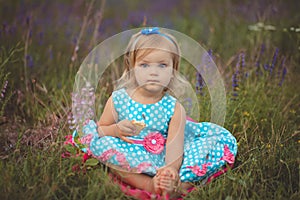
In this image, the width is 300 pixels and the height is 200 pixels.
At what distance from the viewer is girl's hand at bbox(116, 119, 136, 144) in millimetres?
2107

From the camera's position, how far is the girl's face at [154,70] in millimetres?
2059

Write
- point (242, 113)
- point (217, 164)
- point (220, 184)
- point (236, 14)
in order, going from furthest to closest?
point (236, 14), point (242, 113), point (217, 164), point (220, 184)

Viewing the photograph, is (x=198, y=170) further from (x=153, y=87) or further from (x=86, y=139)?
(x=86, y=139)

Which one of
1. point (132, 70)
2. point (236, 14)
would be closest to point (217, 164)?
point (132, 70)

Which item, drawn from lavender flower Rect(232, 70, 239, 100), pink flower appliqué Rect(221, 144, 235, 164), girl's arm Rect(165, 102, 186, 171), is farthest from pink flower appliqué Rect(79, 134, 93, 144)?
lavender flower Rect(232, 70, 239, 100)

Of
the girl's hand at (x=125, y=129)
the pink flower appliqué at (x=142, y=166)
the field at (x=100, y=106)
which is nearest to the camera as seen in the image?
the field at (x=100, y=106)

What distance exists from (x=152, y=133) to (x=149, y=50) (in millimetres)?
440

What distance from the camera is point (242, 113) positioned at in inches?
104

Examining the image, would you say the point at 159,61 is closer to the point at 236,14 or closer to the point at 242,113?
the point at 242,113

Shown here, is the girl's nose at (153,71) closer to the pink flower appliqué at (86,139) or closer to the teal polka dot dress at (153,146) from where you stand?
the teal polka dot dress at (153,146)

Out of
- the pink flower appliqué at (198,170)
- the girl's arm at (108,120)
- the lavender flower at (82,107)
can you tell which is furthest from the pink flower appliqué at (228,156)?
the lavender flower at (82,107)

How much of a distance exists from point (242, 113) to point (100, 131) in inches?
37.8

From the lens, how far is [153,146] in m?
2.15

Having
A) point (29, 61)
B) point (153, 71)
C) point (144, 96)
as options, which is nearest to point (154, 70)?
point (153, 71)
